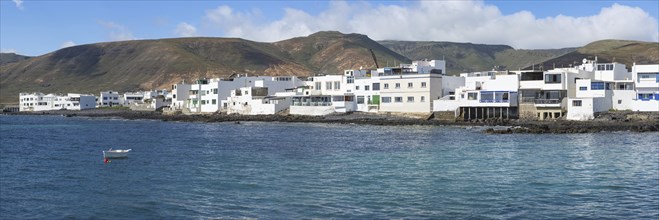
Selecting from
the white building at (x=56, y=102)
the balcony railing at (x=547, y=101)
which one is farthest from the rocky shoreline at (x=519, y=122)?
the white building at (x=56, y=102)

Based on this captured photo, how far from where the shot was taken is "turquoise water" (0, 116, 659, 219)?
74.2 feet

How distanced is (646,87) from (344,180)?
56.1 metres

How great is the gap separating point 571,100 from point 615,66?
1164 cm

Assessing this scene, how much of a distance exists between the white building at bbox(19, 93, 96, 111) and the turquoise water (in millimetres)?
115044

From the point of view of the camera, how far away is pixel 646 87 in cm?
7200

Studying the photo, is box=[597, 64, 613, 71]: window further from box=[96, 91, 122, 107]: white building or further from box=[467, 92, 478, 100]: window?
box=[96, 91, 122, 107]: white building

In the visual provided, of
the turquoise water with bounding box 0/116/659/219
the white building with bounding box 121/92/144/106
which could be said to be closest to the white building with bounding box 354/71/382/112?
the turquoise water with bounding box 0/116/659/219

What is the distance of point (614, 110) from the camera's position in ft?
233

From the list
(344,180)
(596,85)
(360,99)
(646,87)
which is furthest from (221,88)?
(344,180)

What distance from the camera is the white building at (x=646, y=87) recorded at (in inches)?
2788

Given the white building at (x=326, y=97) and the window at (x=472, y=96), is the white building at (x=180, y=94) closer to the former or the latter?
the white building at (x=326, y=97)

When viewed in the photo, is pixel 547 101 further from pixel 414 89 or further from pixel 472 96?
pixel 414 89

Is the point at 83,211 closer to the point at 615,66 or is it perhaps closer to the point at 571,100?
the point at 571,100

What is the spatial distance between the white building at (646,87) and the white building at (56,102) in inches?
5100
